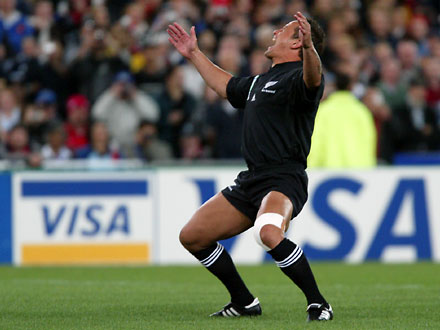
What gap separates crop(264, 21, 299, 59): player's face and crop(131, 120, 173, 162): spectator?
23.0 ft

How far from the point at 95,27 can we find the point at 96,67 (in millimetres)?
719

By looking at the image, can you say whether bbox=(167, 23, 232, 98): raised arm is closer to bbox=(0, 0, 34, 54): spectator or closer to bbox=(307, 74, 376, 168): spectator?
bbox=(307, 74, 376, 168): spectator

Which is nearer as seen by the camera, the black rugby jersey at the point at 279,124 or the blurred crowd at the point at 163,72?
the black rugby jersey at the point at 279,124

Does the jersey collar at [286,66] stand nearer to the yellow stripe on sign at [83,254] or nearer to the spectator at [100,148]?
the yellow stripe on sign at [83,254]

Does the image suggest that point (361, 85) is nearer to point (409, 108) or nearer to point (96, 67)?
point (409, 108)

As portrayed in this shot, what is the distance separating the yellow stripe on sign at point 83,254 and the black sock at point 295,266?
6320mm

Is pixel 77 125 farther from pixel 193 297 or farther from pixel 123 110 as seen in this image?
pixel 193 297

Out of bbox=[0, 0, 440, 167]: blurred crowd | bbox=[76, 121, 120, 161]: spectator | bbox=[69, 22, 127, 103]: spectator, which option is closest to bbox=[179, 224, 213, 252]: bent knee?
bbox=[0, 0, 440, 167]: blurred crowd

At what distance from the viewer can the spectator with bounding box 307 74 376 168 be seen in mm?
12227

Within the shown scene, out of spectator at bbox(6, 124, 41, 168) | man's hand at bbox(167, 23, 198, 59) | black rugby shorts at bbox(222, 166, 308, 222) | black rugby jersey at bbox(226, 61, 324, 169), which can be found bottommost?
spectator at bbox(6, 124, 41, 168)

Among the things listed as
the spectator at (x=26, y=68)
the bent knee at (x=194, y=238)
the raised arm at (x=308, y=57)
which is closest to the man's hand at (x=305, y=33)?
the raised arm at (x=308, y=57)

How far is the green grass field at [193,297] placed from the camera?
640 centimetres

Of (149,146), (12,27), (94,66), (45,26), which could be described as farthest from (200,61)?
(12,27)

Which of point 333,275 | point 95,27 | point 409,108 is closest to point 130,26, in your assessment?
point 95,27
